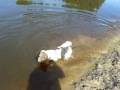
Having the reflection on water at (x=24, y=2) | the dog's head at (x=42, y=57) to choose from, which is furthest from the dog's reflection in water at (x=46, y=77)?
the reflection on water at (x=24, y=2)

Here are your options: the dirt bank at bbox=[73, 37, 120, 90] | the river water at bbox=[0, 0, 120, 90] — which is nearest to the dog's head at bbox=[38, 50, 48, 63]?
the river water at bbox=[0, 0, 120, 90]

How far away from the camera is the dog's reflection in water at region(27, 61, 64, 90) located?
303 inches

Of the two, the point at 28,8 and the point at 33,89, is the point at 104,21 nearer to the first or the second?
the point at 28,8

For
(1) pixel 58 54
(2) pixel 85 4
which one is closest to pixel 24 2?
(2) pixel 85 4

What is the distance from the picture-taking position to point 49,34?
35.9 feet

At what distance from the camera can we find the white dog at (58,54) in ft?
28.5

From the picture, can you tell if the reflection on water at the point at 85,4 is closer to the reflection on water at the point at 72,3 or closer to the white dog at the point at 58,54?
the reflection on water at the point at 72,3

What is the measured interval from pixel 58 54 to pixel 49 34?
2106 mm

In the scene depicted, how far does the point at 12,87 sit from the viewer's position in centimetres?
758

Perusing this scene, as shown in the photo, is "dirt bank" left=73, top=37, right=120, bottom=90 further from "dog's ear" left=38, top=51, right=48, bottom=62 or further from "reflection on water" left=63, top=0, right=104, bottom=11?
"reflection on water" left=63, top=0, right=104, bottom=11

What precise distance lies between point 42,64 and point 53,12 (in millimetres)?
4941

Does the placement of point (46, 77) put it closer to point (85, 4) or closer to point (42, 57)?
point (42, 57)

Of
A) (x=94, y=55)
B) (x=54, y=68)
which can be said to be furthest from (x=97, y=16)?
(x=54, y=68)

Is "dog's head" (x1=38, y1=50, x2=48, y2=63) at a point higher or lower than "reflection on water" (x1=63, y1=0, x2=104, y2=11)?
lower
